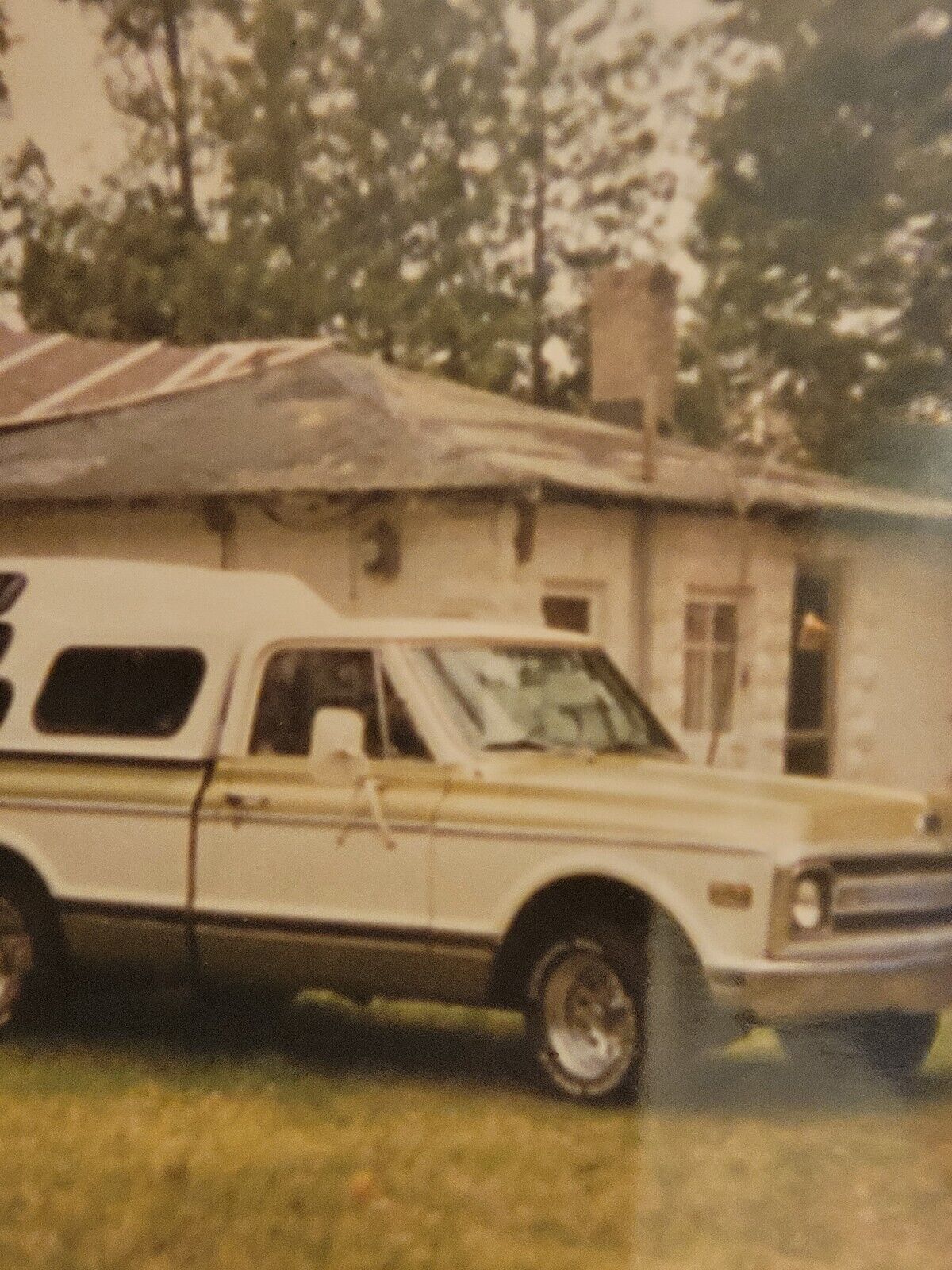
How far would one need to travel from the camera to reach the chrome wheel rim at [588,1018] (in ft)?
16.5

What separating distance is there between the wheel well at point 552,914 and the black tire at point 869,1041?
0.64 m

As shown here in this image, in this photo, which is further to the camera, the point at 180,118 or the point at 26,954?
the point at 26,954

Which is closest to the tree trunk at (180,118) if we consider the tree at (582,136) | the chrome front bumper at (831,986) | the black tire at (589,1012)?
the tree at (582,136)

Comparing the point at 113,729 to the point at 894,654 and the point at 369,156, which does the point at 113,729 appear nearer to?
the point at 369,156

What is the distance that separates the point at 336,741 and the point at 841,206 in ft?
8.22

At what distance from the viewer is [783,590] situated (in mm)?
7094

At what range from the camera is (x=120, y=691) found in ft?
19.4

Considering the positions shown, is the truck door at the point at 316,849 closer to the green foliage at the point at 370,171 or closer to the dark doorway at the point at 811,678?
the green foliage at the point at 370,171

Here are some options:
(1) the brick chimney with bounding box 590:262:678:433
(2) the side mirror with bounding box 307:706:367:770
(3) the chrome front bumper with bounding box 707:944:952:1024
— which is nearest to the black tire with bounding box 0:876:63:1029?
(2) the side mirror with bounding box 307:706:367:770

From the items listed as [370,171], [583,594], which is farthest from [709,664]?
[370,171]

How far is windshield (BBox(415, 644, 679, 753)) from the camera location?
5441 mm

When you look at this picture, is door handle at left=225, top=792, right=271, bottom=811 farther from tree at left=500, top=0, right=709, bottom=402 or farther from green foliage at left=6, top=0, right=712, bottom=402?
tree at left=500, top=0, right=709, bottom=402

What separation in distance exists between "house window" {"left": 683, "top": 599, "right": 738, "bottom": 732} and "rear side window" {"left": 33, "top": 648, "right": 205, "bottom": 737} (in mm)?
1864

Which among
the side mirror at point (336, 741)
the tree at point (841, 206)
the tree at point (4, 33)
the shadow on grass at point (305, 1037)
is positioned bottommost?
the shadow on grass at point (305, 1037)
